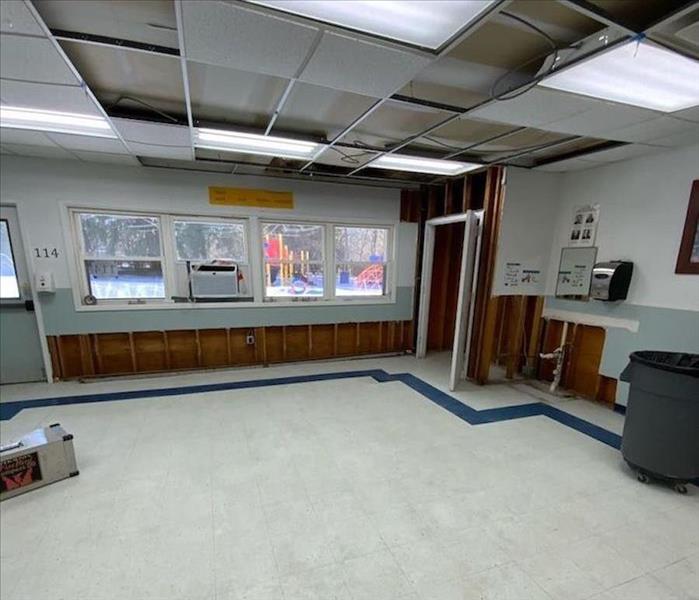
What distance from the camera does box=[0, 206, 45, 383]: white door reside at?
12.5ft

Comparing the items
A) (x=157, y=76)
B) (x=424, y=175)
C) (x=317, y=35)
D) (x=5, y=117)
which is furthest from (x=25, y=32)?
(x=424, y=175)

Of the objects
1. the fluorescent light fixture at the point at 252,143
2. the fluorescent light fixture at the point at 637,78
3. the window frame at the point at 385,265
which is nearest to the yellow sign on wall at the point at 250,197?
the window frame at the point at 385,265

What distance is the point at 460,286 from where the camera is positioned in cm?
390

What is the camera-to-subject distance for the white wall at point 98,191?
12.2 feet

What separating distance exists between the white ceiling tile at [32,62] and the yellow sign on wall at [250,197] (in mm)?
2228

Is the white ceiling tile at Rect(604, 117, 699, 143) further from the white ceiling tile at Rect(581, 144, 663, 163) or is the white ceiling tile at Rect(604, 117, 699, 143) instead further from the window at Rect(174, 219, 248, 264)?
the window at Rect(174, 219, 248, 264)

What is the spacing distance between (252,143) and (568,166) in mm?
3372

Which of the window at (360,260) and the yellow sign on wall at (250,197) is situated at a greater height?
the yellow sign on wall at (250,197)

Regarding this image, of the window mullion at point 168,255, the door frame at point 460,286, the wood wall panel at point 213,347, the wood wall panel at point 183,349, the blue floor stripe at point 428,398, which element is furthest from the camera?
the wood wall panel at point 213,347

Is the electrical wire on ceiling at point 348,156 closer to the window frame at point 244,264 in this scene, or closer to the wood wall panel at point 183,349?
the window frame at point 244,264

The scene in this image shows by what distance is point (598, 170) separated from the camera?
3629 mm

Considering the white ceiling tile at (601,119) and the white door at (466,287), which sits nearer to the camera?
the white ceiling tile at (601,119)

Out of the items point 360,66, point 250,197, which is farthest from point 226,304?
point 360,66

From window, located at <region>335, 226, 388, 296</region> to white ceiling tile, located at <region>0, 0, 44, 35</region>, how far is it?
3650 mm
